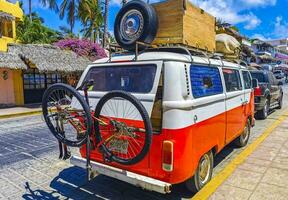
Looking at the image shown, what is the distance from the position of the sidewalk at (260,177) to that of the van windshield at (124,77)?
6.57ft

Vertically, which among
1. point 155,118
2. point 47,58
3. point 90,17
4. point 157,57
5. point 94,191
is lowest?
point 94,191

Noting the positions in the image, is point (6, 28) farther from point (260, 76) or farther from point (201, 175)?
point (201, 175)

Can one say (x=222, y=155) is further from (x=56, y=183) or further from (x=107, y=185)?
(x=56, y=183)

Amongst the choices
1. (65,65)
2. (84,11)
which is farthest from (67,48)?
(84,11)

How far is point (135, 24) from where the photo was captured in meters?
4.47

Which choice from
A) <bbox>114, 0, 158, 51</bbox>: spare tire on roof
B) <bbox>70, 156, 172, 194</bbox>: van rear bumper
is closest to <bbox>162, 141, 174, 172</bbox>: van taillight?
<bbox>70, 156, 172, 194</bbox>: van rear bumper

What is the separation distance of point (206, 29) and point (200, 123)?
2.21 m

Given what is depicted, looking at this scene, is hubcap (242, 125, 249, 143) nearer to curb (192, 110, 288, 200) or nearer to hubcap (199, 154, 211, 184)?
curb (192, 110, 288, 200)

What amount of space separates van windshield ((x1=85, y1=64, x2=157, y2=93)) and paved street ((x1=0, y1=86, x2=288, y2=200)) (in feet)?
5.47

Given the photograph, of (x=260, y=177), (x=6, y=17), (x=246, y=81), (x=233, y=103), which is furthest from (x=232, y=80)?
(x=6, y=17)

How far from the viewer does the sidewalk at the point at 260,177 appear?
13.6ft

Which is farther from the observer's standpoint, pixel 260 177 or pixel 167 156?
pixel 260 177

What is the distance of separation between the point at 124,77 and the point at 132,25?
40.0 inches

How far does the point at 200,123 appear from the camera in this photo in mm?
3816
